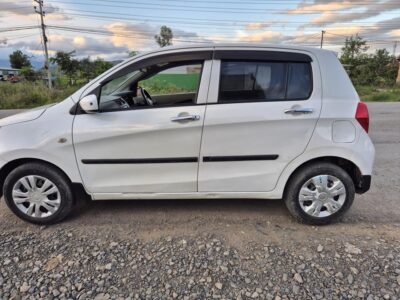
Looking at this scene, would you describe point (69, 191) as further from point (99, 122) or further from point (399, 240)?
point (399, 240)

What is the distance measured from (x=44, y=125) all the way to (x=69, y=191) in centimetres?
69

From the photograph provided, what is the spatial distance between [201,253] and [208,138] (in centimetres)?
104

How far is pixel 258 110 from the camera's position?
2.85 meters

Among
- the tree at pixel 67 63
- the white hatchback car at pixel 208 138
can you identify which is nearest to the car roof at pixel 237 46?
the white hatchback car at pixel 208 138

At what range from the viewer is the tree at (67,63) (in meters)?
30.9

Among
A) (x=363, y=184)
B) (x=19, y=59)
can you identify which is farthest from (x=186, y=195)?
(x=19, y=59)

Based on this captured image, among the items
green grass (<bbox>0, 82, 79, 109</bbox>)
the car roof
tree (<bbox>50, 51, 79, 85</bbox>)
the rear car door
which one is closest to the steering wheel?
the car roof

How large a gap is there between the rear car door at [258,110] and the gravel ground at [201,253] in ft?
2.00

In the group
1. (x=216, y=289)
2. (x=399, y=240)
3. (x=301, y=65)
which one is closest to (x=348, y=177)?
(x=399, y=240)

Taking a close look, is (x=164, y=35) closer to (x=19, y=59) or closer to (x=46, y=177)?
(x=19, y=59)

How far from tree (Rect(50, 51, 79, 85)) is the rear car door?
101ft

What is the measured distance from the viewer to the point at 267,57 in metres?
2.92

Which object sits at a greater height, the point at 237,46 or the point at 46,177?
the point at 237,46

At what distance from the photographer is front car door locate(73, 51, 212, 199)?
2.85m
